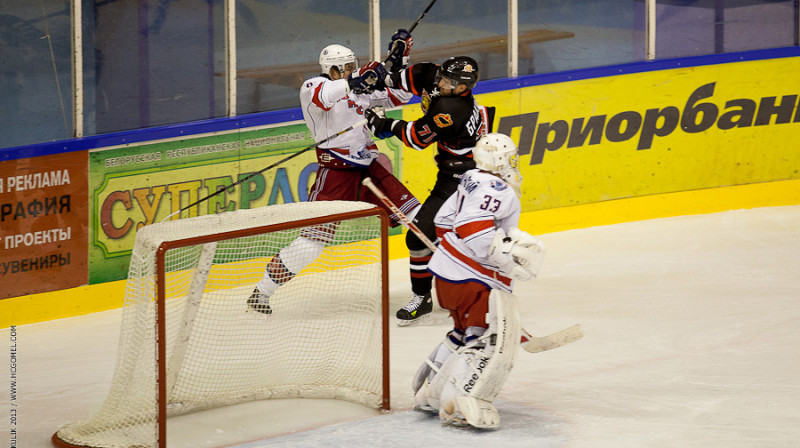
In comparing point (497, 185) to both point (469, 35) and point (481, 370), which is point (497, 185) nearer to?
point (481, 370)

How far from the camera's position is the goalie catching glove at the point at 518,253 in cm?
438

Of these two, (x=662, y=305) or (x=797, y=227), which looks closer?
(x=662, y=305)

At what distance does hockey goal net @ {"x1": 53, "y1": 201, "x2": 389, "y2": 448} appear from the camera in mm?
4410

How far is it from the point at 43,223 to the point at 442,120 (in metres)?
1.93

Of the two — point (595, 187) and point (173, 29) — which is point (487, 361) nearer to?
point (173, 29)

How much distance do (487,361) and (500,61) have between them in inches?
142

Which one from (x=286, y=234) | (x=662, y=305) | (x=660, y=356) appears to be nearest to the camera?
(x=660, y=356)

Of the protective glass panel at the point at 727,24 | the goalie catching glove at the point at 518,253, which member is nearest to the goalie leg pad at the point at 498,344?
the goalie catching glove at the point at 518,253

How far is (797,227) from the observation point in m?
7.86

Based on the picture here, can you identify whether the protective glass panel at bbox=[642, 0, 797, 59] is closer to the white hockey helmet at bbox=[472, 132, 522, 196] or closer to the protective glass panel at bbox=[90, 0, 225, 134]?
the protective glass panel at bbox=[90, 0, 225, 134]

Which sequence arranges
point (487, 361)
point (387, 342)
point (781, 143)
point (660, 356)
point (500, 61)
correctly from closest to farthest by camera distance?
1. point (487, 361)
2. point (387, 342)
3. point (660, 356)
4. point (500, 61)
5. point (781, 143)

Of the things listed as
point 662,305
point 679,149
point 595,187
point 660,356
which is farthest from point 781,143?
point 660,356

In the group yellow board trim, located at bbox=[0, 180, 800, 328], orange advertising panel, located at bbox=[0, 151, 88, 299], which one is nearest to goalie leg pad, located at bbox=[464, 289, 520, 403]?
orange advertising panel, located at bbox=[0, 151, 88, 299]

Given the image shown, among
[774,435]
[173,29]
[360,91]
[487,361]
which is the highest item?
[173,29]
